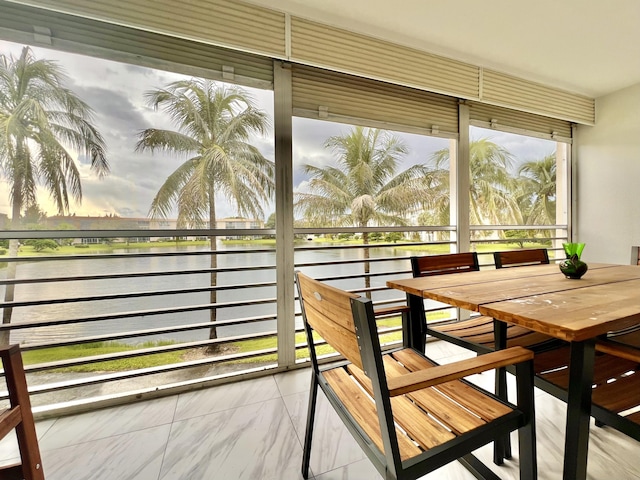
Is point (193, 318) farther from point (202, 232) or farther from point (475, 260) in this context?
point (475, 260)

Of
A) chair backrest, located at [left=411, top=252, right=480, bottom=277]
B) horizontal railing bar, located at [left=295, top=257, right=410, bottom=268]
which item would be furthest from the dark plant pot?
horizontal railing bar, located at [left=295, top=257, right=410, bottom=268]

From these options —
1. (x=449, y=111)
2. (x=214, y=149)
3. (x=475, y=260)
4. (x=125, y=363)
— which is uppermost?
(x=449, y=111)

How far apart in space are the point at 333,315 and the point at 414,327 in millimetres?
798

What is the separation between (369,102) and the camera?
99.2 inches

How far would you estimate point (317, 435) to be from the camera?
1518 millimetres

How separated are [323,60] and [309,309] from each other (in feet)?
6.29

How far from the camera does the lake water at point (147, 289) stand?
5.84ft

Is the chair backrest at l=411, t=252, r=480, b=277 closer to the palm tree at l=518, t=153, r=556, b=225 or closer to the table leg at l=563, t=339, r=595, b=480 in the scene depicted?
the table leg at l=563, t=339, r=595, b=480

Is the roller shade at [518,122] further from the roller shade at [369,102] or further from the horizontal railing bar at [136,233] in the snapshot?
the horizontal railing bar at [136,233]

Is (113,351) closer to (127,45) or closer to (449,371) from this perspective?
Result: (127,45)

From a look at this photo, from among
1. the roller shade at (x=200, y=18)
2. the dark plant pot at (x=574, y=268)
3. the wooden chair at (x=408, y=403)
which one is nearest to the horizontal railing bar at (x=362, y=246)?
the wooden chair at (x=408, y=403)

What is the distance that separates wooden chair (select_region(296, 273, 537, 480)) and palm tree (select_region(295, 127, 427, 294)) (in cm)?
148

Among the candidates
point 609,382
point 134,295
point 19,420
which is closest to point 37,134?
point 134,295

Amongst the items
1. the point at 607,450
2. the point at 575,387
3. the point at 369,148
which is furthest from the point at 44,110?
the point at 607,450
